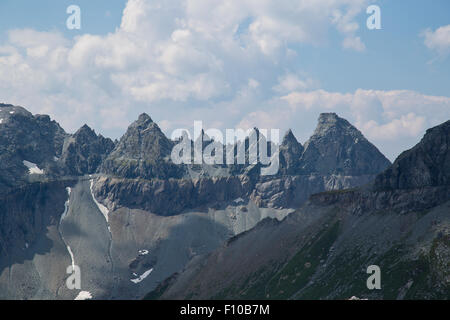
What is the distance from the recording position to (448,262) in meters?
180
